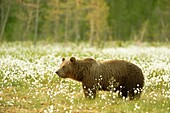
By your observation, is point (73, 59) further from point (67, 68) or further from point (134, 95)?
point (134, 95)

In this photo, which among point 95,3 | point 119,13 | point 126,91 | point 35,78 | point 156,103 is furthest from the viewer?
point 119,13

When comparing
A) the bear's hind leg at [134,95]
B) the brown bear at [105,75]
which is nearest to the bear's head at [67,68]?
the brown bear at [105,75]

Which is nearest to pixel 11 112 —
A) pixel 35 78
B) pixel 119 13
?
pixel 35 78

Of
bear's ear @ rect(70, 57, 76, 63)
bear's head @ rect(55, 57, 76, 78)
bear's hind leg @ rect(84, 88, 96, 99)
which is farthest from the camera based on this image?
bear's ear @ rect(70, 57, 76, 63)

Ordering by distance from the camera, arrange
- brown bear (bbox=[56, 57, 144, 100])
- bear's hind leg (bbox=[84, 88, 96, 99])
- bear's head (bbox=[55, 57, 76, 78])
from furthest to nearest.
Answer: bear's head (bbox=[55, 57, 76, 78]), brown bear (bbox=[56, 57, 144, 100]), bear's hind leg (bbox=[84, 88, 96, 99])

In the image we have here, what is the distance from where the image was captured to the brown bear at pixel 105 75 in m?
12.0

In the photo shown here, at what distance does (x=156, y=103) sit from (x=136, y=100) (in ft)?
2.35

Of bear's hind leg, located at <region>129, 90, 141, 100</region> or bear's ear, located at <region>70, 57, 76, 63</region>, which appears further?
bear's ear, located at <region>70, 57, 76, 63</region>

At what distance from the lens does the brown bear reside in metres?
12.0

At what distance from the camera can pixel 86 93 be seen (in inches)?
472

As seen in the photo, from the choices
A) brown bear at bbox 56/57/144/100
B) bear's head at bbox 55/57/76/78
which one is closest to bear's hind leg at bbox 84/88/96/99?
brown bear at bbox 56/57/144/100

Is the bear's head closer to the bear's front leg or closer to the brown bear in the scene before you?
the brown bear

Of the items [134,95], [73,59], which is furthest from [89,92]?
[134,95]

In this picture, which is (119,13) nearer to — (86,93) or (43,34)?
(43,34)
